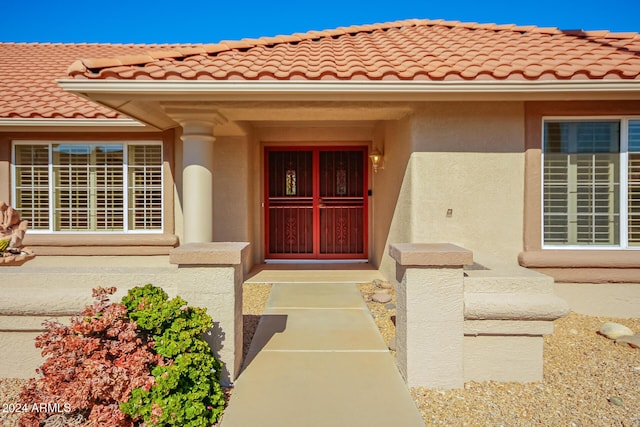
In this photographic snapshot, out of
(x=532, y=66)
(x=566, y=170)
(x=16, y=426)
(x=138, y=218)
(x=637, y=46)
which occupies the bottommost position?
(x=16, y=426)

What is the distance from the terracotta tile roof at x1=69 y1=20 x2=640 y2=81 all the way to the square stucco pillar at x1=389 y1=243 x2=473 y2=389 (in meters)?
2.73

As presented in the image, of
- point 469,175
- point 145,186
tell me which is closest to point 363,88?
point 469,175

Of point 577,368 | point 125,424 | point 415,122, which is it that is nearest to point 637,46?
point 415,122

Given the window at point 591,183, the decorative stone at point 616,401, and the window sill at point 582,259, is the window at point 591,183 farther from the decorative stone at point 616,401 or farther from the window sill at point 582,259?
the decorative stone at point 616,401

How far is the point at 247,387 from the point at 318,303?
8.23ft

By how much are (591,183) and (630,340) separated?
7.61 ft

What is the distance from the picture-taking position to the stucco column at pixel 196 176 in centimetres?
590

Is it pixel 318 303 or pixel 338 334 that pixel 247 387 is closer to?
pixel 338 334

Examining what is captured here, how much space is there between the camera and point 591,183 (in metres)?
5.88

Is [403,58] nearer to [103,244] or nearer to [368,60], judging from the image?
[368,60]

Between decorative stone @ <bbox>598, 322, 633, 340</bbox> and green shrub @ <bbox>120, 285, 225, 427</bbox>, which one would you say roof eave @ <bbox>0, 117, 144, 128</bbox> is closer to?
green shrub @ <bbox>120, 285, 225, 427</bbox>

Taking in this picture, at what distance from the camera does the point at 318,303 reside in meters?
5.88

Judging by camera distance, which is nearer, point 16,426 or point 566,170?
point 16,426

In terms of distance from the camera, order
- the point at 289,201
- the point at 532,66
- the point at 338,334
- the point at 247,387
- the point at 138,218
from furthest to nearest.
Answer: the point at 289,201 → the point at 138,218 → the point at 532,66 → the point at 338,334 → the point at 247,387
